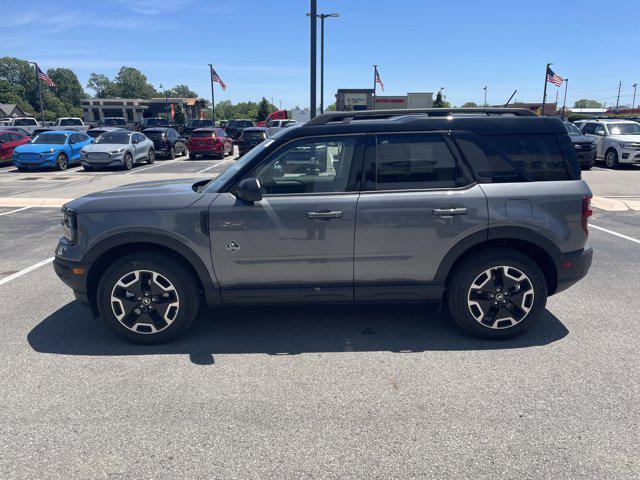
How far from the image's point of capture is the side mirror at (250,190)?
3.91 metres

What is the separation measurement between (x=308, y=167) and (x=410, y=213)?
91 cm

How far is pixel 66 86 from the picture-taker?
14575 cm

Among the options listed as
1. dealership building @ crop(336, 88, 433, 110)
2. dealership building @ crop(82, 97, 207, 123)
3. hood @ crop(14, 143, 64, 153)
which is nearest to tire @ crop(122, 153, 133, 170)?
hood @ crop(14, 143, 64, 153)

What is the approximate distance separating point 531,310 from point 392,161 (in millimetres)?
1708

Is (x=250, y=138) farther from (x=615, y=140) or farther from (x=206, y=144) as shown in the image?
(x=615, y=140)

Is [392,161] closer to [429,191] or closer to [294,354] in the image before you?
[429,191]

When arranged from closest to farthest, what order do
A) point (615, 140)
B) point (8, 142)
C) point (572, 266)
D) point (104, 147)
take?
point (572, 266)
point (615, 140)
point (104, 147)
point (8, 142)

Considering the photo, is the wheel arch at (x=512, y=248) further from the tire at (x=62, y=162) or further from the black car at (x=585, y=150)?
the tire at (x=62, y=162)

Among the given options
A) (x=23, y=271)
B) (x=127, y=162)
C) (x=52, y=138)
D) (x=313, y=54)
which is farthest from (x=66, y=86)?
(x=23, y=271)

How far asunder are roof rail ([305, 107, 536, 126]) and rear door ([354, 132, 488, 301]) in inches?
16.4

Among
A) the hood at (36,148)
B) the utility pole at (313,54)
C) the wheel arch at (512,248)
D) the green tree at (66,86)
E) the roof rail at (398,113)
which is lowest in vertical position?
the wheel arch at (512,248)

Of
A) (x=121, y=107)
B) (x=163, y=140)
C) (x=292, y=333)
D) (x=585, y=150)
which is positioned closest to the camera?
(x=292, y=333)

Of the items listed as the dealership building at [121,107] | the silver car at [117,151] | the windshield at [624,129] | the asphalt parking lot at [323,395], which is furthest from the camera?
the dealership building at [121,107]

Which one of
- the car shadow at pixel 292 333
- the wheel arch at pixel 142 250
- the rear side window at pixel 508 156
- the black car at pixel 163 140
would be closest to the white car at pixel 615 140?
the car shadow at pixel 292 333
